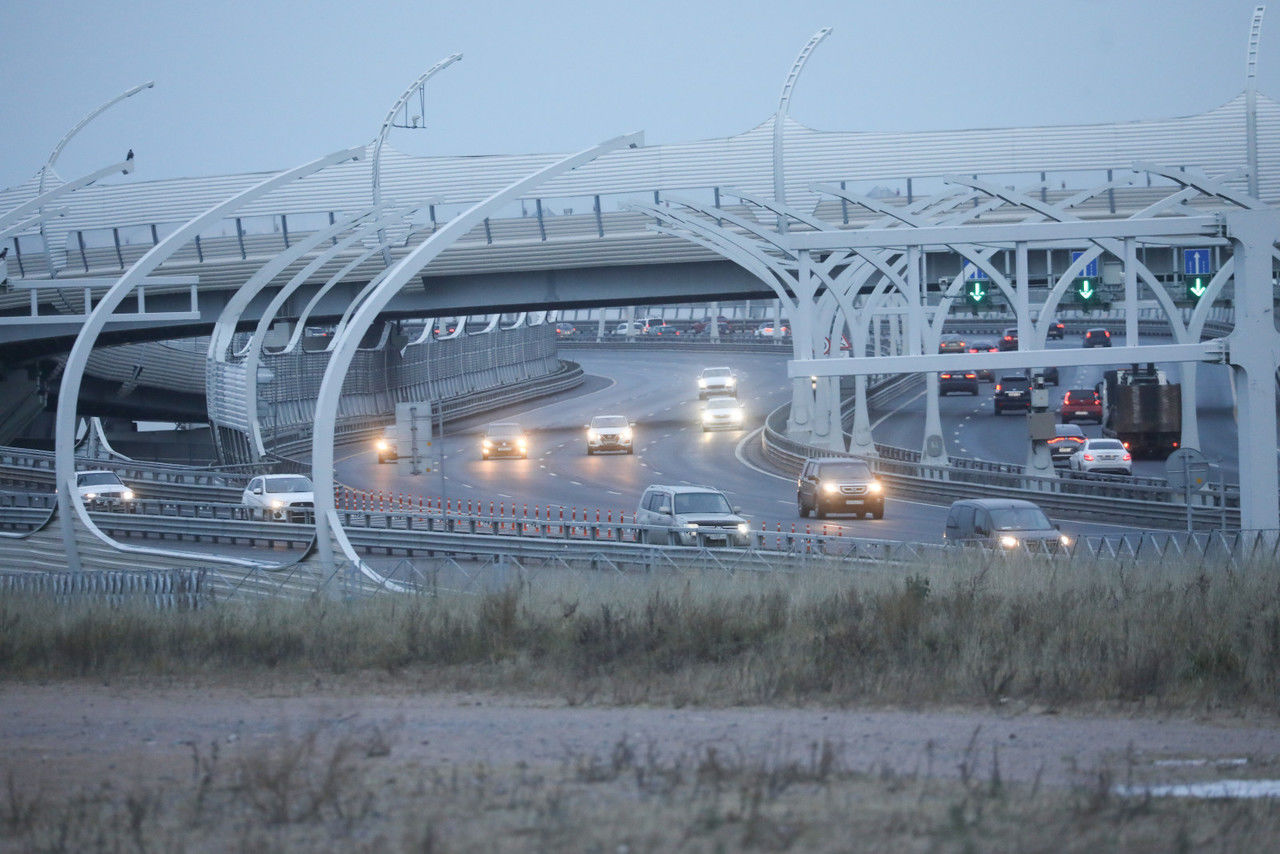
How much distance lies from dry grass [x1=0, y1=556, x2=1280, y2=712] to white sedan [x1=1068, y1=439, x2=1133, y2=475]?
3078 cm

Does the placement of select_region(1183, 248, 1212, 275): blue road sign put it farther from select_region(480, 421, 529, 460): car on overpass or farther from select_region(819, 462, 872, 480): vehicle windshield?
select_region(480, 421, 529, 460): car on overpass

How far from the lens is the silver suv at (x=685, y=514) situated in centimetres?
3025

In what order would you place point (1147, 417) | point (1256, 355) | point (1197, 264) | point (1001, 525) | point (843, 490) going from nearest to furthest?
point (1256, 355) < point (1001, 525) < point (843, 490) < point (1197, 264) < point (1147, 417)

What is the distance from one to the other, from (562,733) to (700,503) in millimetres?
20787

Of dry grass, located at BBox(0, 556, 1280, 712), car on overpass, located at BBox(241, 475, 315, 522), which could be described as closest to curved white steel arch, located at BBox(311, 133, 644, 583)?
dry grass, located at BBox(0, 556, 1280, 712)

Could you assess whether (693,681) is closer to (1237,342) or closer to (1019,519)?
(1237,342)

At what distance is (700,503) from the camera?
32.0m

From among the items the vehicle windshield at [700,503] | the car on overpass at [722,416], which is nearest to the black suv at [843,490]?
the vehicle windshield at [700,503]

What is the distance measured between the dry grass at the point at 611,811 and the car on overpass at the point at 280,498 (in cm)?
3162

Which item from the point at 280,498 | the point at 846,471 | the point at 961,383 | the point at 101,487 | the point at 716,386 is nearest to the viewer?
the point at 846,471

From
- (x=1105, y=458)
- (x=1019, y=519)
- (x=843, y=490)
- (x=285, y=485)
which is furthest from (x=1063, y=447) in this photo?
(x=1019, y=519)

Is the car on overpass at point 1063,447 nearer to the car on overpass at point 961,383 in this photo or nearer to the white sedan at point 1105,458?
the white sedan at point 1105,458

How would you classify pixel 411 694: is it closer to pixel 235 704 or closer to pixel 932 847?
pixel 235 704

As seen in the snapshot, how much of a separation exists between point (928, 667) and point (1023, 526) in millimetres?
13696
